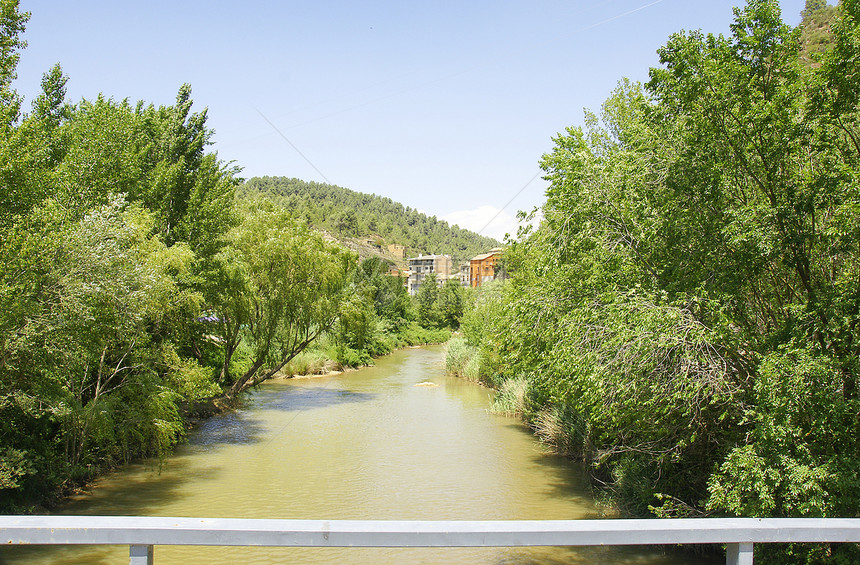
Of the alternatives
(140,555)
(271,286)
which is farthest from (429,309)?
(140,555)

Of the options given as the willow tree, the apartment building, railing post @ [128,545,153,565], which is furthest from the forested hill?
railing post @ [128,545,153,565]

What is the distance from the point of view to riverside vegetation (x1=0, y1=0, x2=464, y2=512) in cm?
1072

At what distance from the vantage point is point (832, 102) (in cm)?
802

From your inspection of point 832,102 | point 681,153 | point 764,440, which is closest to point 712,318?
point 764,440

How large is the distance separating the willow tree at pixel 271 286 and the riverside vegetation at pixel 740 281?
15510 mm

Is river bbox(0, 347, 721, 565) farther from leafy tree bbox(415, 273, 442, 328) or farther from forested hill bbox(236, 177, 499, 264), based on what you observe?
forested hill bbox(236, 177, 499, 264)

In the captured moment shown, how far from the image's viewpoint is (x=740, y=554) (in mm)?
2395

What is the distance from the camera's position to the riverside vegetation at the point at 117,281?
35.2 ft

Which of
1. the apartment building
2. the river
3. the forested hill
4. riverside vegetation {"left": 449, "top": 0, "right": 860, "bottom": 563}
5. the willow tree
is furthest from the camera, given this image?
the apartment building

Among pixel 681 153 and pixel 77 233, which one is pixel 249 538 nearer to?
pixel 681 153

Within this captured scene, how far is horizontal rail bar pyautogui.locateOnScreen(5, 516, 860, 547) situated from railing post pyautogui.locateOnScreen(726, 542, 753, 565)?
0.04 meters

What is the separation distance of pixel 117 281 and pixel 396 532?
36.9 ft

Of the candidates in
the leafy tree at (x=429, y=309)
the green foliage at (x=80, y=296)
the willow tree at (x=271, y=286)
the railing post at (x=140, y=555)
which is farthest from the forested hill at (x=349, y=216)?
the railing post at (x=140, y=555)

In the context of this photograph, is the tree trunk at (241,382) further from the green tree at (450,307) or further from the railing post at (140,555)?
the green tree at (450,307)
